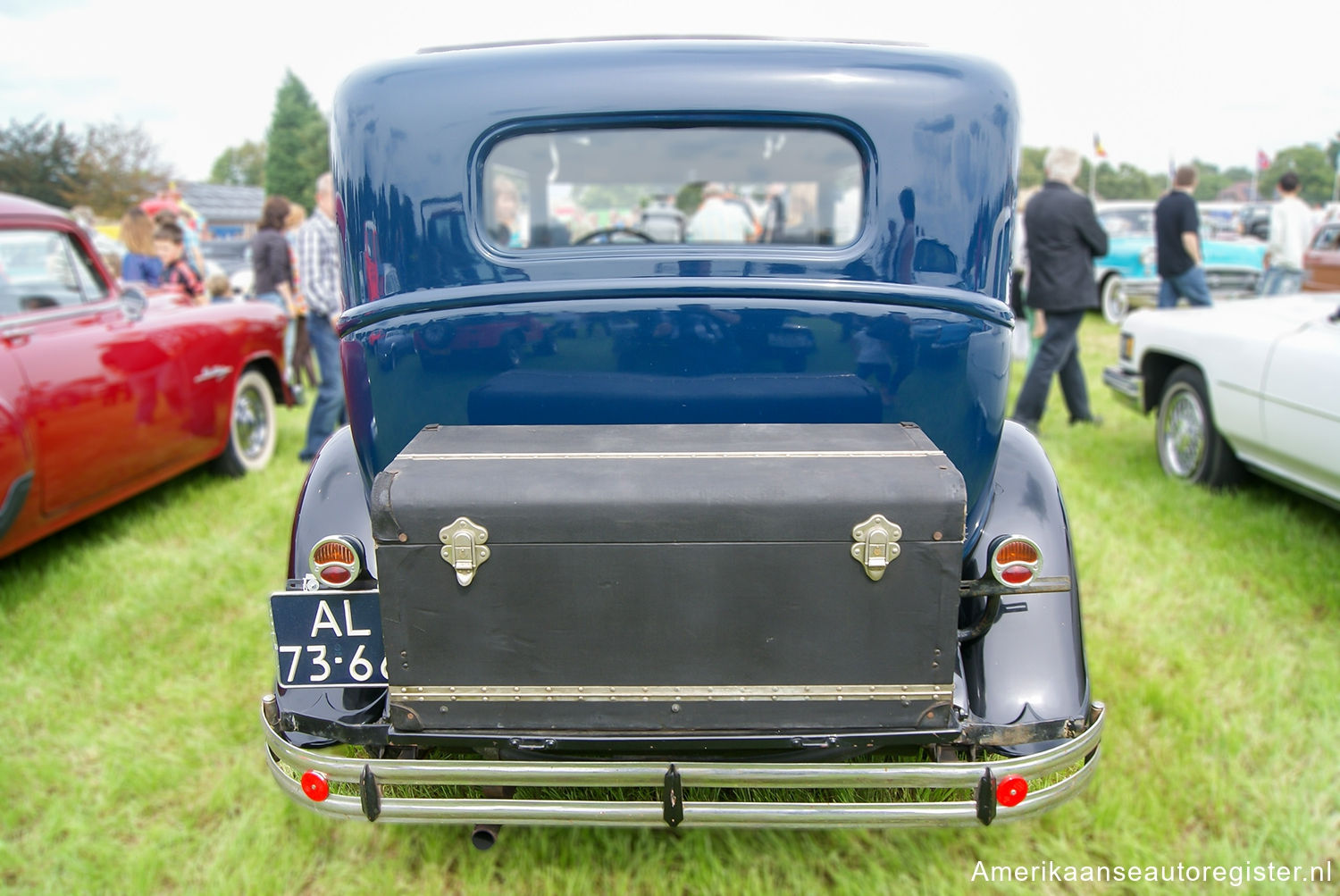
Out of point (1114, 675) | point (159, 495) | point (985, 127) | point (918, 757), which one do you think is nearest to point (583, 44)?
point (985, 127)

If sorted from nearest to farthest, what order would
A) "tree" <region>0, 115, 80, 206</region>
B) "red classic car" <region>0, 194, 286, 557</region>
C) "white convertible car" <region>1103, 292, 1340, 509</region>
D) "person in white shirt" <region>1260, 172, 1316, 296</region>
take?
"red classic car" <region>0, 194, 286, 557</region>
"white convertible car" <region>1103, 292, 1340, 509</region>
"person in white shirt" <region>1260, 172, 1316, 296</region>
"tree" <region>0, 115, 80, 206</region>

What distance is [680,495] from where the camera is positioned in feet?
4.75

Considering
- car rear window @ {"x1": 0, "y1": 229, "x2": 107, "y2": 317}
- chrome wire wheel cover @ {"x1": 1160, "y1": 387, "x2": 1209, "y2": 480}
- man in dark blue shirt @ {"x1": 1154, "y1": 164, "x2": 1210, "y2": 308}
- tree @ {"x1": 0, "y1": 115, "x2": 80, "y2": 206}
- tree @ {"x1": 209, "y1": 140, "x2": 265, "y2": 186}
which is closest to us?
car rear window @ {"x1": 0, "y1": 229, "x2": 107, "y2": 317}

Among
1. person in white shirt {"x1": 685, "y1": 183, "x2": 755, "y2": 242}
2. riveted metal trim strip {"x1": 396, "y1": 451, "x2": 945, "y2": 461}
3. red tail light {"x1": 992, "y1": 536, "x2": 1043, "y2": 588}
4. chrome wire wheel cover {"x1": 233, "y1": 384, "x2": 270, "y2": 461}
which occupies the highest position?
person in white shirt {"x1": 685, "y1": 183, "x2": 755, "y2": 242}

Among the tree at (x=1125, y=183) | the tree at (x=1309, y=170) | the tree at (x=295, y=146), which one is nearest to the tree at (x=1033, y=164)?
the tree at (x=1125, y=183)

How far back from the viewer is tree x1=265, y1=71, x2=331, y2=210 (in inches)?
2534

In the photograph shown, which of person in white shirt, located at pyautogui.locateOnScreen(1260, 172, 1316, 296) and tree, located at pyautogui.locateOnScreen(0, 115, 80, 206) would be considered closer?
person in white shirt, located at pyautogui.locateOnScreen(1260, 172, 1316, 296)

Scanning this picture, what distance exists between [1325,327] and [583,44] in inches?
145

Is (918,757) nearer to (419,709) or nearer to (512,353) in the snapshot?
(419,709)

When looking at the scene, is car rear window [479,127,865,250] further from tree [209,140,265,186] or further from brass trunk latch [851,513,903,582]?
tree [209,140,265,186]

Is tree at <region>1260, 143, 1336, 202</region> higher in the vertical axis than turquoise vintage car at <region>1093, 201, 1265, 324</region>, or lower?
higher

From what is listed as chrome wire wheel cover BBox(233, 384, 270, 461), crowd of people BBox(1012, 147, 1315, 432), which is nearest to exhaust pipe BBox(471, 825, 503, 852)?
chrome wire wheel cover BBox(233, 384, 270, 461)

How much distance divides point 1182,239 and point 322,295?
22.4 ft

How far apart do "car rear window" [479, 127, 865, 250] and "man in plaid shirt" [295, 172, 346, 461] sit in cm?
185
